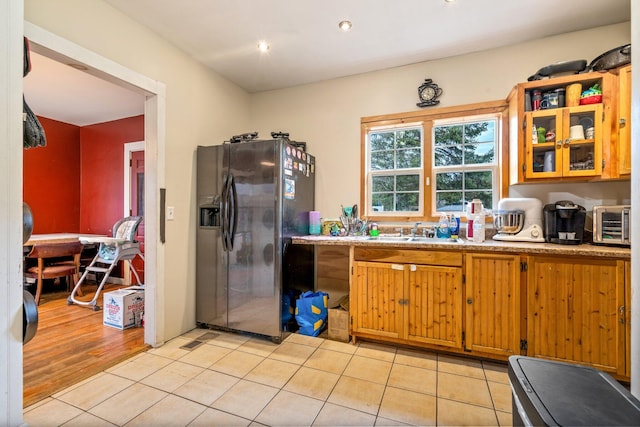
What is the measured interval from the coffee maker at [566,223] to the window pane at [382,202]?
1.38 meters

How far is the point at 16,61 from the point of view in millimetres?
1394

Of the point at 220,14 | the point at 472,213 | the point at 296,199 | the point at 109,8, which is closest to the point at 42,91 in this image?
the point at 109,8

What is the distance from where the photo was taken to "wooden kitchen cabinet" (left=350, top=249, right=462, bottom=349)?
2248 mm

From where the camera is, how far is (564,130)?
7.41ft

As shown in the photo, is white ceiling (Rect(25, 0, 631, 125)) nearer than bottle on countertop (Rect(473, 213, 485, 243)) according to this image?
Yes

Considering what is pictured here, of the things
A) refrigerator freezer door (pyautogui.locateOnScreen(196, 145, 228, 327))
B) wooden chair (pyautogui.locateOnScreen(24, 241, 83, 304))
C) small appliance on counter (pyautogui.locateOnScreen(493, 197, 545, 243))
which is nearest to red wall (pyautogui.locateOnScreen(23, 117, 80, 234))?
wooden chair (pyautogui.locateOnScreen(24, 241, 83, 304))

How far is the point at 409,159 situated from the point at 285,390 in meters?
2.44

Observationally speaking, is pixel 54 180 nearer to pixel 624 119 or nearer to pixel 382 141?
pixel 382 141

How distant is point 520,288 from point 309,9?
2.61m

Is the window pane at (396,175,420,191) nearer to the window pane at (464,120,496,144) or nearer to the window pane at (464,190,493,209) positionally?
the window pane at (464,190,493,209)

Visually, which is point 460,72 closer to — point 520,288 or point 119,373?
point 520,288

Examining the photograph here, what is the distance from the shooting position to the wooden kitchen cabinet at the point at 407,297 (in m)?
2.25

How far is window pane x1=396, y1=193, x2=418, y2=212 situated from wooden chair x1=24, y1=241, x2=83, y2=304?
4.29 metres

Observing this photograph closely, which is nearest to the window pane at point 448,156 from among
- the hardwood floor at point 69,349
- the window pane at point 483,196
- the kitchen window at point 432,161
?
the kitchen window at point 432,161
